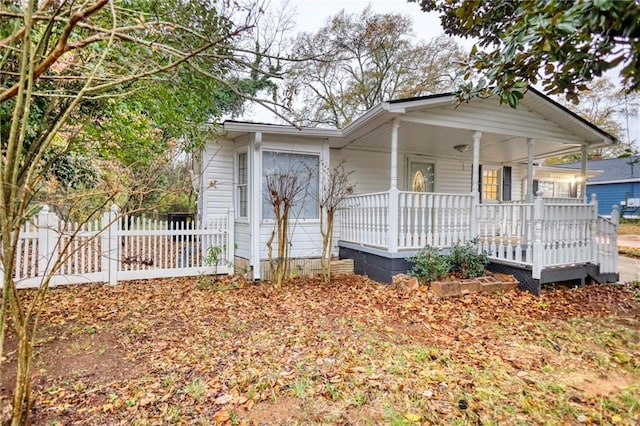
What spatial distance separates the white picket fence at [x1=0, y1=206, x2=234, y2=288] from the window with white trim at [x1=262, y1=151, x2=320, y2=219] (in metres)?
1.17

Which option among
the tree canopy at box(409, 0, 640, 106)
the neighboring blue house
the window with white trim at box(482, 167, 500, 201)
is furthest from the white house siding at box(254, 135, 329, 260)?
the neighboring blue house

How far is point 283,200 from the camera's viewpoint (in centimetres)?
575

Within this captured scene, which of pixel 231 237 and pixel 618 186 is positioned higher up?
pixel 618 186

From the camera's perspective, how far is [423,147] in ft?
28.0

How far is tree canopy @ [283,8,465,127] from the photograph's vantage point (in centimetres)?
1617

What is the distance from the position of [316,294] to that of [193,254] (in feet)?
9.08

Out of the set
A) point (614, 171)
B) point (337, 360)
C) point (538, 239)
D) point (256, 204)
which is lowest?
point (337, 360)

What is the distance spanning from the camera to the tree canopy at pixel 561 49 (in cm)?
187

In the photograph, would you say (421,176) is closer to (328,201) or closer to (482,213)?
(482,213)

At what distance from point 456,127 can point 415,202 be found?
175 centimetres

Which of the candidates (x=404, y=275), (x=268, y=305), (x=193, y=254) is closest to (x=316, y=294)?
(x=268, y=305)

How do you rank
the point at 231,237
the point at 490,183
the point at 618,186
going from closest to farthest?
the point at 231,237, the point at 490,183, the point at 618,186

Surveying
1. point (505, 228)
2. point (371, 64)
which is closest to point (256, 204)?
point (505, 228)

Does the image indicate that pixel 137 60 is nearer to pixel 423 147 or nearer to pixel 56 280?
pixel 56 280
